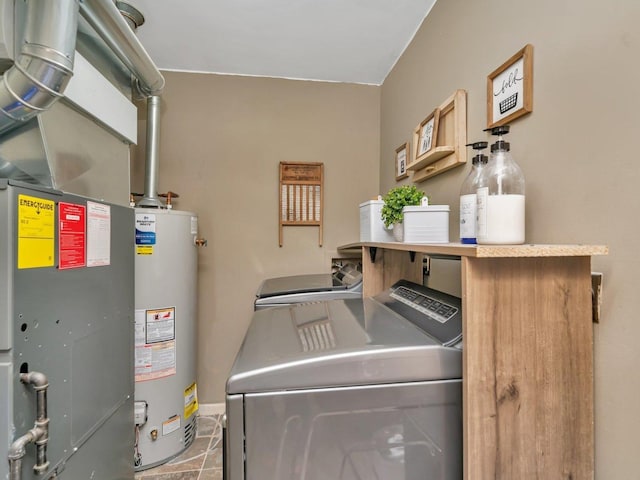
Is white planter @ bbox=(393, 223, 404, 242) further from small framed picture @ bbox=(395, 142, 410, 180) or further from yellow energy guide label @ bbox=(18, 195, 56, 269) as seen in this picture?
yellow energy guide label @ bbox=(18, 195, 56, 269)

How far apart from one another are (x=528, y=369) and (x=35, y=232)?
137 centimetres

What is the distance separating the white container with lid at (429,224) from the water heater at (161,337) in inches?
57.4

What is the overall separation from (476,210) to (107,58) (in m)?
1.99

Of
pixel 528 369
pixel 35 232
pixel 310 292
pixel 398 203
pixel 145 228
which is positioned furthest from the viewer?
pixel 145 228

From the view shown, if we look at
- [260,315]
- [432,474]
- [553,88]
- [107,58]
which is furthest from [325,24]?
[432,474]

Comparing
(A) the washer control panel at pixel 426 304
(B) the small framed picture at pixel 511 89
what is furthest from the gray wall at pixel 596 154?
(A) the washer control panel at pixel 426 304

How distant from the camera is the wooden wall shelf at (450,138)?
1.36 meters

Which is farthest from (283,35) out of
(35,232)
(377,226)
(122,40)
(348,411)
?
(348,411)

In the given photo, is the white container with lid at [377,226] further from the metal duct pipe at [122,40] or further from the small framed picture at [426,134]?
the metal duct pipe at [122,40]

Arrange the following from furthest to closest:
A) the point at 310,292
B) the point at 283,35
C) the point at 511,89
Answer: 1. the point at 283,35
2. the point at 310,292
3. the point at 511,89

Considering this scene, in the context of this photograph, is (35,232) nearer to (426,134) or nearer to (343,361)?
(343,361)

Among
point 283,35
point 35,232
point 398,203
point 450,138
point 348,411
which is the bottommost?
point 348,411

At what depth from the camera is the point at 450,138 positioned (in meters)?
1.44

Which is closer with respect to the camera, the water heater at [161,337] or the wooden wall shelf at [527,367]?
the wooden wall shelf at [527,367]
